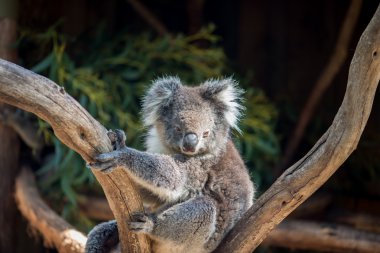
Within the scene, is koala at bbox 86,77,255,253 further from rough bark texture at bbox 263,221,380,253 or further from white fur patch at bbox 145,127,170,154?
rough bark texture at bbox 263,221,380,253

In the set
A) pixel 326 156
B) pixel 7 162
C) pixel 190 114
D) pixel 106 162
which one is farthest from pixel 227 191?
pixel 7 162

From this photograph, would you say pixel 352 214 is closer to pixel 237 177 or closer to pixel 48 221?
pixel 237 177

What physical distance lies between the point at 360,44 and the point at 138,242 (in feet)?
5.43

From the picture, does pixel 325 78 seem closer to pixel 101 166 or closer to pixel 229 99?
pixel 229 99

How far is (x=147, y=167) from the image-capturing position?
11.5ft

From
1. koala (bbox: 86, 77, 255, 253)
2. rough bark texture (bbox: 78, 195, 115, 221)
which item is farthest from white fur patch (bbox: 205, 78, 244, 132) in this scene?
rough bark texture (bbox: 78, 195, 115, 221)

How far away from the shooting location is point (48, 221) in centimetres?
514

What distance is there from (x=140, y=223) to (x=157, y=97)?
1.26 m

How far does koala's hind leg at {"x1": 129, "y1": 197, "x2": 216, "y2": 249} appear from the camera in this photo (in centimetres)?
363

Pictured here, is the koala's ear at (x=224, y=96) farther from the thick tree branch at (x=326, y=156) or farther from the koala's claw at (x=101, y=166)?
the koala's claw at (x=101, y=166)

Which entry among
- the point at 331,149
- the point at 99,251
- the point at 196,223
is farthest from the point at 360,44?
the point at 99,251

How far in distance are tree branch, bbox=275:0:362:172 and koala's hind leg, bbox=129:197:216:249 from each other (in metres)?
3.16

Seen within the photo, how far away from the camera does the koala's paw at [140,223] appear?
3.36m

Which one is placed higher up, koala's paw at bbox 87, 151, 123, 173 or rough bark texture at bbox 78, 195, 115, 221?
rough bark texture at bbox 78, 195, 115, 221
